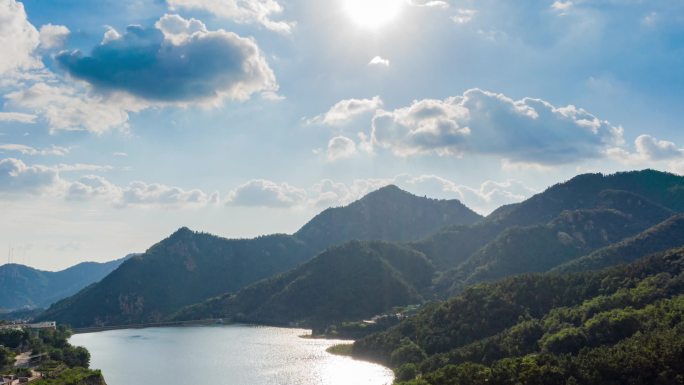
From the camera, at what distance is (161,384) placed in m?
142

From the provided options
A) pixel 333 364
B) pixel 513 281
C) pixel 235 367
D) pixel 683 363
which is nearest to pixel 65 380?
pixel 235 367

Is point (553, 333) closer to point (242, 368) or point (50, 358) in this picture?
point (242, 368)

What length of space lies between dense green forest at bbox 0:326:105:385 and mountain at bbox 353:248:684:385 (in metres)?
68.8

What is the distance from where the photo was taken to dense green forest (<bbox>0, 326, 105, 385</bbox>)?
120350mm

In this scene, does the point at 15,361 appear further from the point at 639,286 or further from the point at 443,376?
the point at 639,286

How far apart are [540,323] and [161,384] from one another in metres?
96.1

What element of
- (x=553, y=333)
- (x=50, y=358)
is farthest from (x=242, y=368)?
(x=553, y=333)

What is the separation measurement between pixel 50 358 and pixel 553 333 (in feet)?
415

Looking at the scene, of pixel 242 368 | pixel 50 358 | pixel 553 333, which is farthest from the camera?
pixel 242 368

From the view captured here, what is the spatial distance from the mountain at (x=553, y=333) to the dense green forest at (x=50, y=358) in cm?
6878

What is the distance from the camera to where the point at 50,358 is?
14812 centimetres

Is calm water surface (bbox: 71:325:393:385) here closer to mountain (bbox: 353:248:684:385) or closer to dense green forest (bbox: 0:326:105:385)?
dense green forest (bbox: 0:326:105:385)

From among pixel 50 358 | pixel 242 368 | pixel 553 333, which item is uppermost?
pixel 553 333

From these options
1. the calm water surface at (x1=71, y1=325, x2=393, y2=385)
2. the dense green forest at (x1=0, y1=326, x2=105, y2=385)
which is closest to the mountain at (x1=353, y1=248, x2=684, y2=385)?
the calm water surface at (x1=71, y1=325, x2=393, y2=385)
